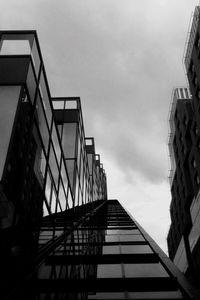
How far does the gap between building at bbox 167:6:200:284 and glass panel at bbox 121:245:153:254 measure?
36525 millimetres

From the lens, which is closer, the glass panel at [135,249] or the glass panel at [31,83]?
the glass panel at [135,249]

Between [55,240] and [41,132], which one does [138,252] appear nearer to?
[55,240]

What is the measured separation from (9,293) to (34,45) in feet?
30.8

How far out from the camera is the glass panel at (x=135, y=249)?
8.38 meters

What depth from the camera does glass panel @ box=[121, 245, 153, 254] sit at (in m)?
8.38

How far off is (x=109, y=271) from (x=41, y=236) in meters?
2.90

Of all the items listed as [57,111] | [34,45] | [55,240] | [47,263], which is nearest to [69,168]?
[57,111]

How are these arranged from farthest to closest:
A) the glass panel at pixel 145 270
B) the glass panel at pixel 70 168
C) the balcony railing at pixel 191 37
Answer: the balcony railing at pixel 191 37
the glass panel at pixel 70 168
the glass panel at pixel 145 270

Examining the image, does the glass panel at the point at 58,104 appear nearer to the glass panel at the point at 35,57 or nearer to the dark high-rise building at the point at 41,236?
the dark high-rise building at the point at 41,236

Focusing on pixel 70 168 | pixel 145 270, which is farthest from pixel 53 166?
pixel 145 270

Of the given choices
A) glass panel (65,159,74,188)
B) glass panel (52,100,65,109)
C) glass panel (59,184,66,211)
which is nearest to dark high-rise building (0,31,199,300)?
glass panel (59,184,66,211)

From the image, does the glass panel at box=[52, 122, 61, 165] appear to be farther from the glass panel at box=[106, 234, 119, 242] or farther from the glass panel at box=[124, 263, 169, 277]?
the glass panel at box=[124, 263, 169, 277]

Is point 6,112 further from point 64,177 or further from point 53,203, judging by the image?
point 64,177

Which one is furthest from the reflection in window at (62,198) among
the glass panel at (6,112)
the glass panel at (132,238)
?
the glass panel at (6,112)
